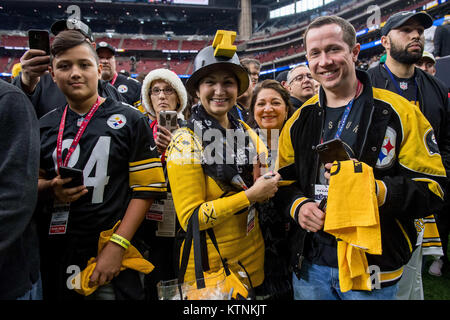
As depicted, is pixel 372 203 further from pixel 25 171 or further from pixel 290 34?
pixel 290 34

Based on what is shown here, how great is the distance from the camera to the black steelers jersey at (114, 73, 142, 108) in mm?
3650

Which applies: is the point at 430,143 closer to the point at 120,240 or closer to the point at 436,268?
the point at 120,240

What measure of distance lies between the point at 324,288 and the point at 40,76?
7.59 ft

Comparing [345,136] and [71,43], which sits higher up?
[71,43]

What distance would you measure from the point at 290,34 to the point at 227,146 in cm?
3977

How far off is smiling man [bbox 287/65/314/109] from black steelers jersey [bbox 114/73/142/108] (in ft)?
6.90

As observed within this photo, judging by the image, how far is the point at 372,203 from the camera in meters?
1.05

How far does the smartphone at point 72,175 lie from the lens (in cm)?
130

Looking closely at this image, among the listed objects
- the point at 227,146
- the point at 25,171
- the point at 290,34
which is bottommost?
the point at 25,171

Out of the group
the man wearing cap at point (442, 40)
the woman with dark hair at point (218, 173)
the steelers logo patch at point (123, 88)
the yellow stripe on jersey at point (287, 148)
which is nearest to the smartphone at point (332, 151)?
the woman with dark hair at point (218, 173)

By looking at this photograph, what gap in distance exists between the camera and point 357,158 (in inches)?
49.7

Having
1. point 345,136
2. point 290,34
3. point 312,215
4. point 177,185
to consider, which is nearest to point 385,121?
point 345,136
